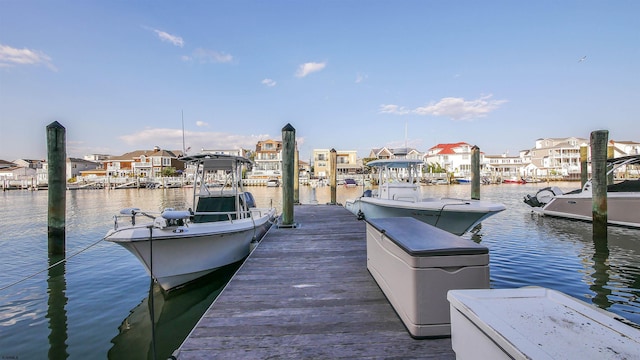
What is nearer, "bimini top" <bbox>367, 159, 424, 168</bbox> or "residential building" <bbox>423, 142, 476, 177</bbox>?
"bimini top" <bbox>367, 159, 424, 168</bbox>

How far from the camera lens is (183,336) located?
5.30 m

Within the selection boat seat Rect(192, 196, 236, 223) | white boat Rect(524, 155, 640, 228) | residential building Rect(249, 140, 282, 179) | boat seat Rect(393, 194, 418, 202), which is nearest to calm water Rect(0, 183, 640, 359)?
white boat Rect(524, 155, 640, 228)

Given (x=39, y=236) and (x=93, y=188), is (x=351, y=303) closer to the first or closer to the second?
(x=39, y=236)

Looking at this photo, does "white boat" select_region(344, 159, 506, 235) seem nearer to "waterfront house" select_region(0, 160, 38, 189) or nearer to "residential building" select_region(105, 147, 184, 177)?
"waterfront house" select_region(0, 160, 38, 189)

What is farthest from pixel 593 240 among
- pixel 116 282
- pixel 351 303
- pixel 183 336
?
pixel 116 282

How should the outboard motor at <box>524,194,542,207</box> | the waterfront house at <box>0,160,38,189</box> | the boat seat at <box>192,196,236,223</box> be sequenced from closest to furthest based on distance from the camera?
1. the boat seat at <box>192,196,236,223</box>
2. the outboard motor at <box>524,194,542,207</box>
3. the waterfront house at <box>0,160,38,189</box>

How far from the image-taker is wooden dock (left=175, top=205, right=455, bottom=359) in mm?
3018

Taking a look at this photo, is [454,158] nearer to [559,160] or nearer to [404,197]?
[559,160]

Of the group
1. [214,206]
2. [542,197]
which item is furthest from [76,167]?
[542,197]

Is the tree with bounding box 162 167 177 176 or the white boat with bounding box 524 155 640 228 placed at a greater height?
the tree with bounding box 162 167 177 176

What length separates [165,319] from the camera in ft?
19.4

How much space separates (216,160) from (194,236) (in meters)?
2.63

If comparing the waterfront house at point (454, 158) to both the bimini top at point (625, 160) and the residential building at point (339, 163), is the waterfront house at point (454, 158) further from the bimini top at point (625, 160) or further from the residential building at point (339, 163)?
the bimini top at point (625, 160)

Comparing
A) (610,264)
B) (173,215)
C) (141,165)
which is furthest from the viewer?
(141,165)
